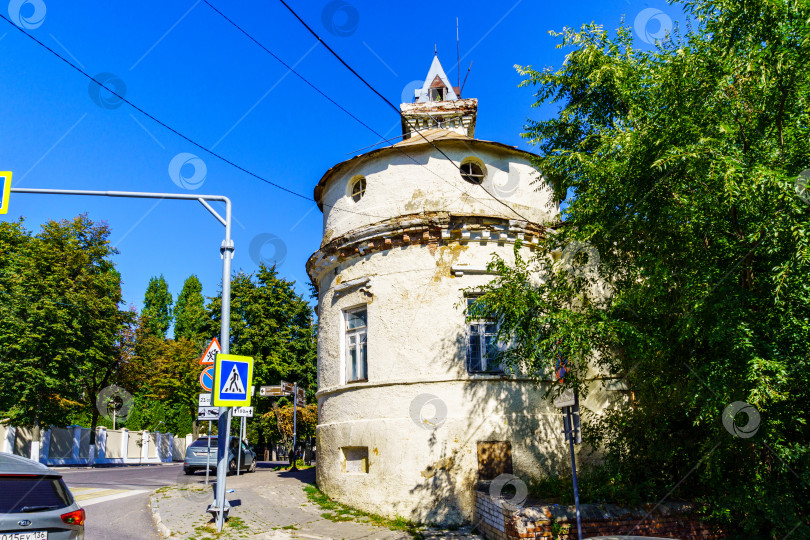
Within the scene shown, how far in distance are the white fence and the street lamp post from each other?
79.5 ft

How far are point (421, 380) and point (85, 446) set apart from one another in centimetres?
3245

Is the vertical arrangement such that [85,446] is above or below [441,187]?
below

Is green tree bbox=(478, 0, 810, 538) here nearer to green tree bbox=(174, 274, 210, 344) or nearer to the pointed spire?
the pointed spire

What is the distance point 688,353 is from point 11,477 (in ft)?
28.4

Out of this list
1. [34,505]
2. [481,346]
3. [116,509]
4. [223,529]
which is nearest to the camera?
[34,505]

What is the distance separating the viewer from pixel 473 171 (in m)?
13.4

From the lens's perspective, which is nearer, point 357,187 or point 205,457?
point 357,187

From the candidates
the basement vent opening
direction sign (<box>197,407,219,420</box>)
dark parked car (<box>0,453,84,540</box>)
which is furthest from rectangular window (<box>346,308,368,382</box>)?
dark parked car (<box>0,453,84,540</box>)

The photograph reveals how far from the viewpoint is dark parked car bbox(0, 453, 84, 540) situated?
5277 mm

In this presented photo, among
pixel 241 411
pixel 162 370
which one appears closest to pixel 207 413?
pixel 241 411

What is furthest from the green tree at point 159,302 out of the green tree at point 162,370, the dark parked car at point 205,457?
the dark parked car at point 205,457

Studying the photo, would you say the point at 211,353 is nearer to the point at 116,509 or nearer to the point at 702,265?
the point at 116,509

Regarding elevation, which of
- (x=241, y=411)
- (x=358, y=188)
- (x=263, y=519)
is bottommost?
(x=263, y=519)

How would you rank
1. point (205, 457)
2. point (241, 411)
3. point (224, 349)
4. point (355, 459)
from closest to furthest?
1. point (224, 349)
2. point (241, 411)
3. point (355, 459)
4. point (205, 457)
